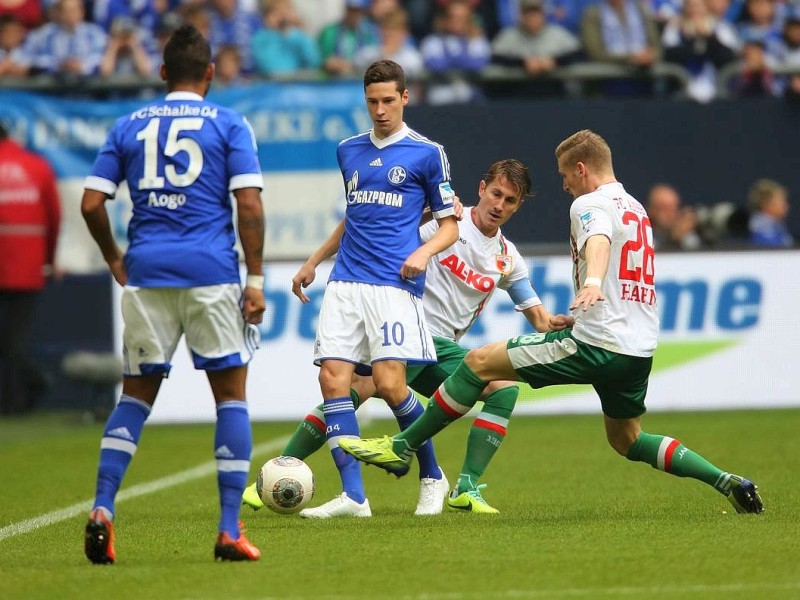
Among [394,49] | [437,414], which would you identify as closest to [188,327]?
[437,414]

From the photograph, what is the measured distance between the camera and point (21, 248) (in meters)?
14.2

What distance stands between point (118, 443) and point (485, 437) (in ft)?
7.50

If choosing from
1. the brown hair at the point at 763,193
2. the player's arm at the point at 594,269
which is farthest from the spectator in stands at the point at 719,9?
the player's arm at the point at 594,269

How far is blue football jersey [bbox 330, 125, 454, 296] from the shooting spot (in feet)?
24.2

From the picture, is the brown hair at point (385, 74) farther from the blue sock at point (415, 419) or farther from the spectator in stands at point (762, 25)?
the spectator in stands at point (762, 25)

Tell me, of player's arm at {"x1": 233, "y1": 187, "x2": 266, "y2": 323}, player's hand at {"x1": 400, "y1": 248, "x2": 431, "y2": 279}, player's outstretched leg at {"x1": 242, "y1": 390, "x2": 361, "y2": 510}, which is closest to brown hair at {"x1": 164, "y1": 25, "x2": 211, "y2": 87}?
player's arm at {"x1": 233, "y1": 187, "x2": 266, "y2": 323}

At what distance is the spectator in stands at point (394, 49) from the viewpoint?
1541 centimetres

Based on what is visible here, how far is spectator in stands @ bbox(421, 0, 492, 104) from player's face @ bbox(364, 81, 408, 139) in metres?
8.05

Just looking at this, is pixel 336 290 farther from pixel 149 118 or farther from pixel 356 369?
pixel 149 118

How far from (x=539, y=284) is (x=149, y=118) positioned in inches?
304

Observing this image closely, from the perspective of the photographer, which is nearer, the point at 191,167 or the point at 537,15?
the point at 191,167

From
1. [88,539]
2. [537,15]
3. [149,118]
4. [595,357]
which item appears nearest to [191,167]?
[149,118]

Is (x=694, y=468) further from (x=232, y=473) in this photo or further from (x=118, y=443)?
(x=118, y=443)

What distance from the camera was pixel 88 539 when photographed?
582 cm
